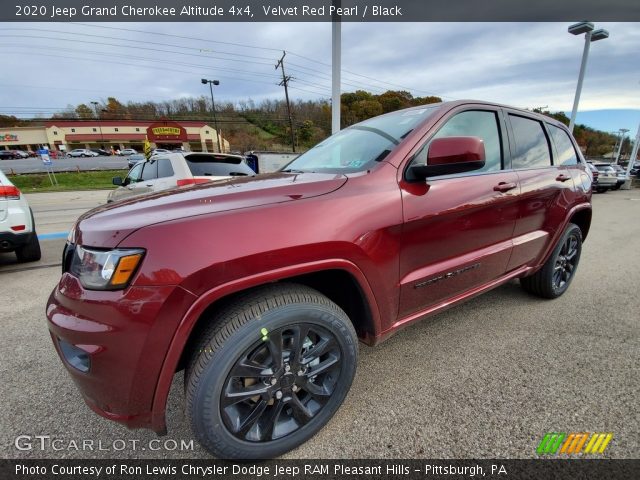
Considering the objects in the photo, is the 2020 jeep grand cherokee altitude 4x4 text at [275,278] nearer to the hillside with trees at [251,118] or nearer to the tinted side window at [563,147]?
the tinted side window at [563,147]

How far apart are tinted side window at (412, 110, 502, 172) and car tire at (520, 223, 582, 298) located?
1.26 meters

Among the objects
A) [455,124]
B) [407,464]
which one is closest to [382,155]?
[455,124]

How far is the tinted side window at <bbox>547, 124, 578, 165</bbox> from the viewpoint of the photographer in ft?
9.94

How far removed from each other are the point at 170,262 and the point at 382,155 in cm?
128

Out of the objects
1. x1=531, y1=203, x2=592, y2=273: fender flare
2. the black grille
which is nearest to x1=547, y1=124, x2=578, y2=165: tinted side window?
x1=531, y1=203, x2=592, y2=273: fender flare

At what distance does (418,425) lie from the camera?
1775 mm

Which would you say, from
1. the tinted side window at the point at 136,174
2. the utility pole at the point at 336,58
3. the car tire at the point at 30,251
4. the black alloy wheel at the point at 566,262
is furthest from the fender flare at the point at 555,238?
the tinted side window at the point at 136,174

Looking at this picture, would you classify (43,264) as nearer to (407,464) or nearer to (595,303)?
(407,464)

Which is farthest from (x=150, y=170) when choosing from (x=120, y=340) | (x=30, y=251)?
(x=120, y=340)

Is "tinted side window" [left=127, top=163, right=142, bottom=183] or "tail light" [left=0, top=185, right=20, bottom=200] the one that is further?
"tinted side window" [left=127, top=163, right=142, bottom=183]

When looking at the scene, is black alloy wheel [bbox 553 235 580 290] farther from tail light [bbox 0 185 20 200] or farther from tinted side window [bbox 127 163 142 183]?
tinted side window [bbox 127 163 142 183]

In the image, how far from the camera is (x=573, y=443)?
164 centimetres

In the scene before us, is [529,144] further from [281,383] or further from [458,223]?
[281,383]

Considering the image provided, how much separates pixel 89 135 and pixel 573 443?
8423cm
